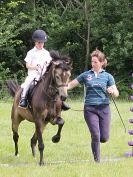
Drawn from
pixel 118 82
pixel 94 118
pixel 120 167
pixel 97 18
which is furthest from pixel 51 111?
pixel 97 18

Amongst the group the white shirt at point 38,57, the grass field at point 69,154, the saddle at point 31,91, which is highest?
the white shirt at point 38,57

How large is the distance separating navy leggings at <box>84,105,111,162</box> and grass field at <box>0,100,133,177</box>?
0.37 m

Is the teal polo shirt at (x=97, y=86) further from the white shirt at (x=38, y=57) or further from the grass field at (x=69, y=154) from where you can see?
the white shirt at (x=38, y=57)

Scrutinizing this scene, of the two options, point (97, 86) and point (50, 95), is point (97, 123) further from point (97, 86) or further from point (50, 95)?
point (50, 95)

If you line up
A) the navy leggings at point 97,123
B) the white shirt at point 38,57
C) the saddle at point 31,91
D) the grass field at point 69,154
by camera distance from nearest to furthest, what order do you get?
the grass field at point 69,154
the navy leggings at point 97,123
the saddle at point 31,91
the white shirt at point 38,57

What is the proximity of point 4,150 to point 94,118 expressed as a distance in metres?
3.56

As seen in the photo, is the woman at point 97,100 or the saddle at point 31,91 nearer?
the woman at point 97,100

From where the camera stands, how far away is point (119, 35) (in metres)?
37.1

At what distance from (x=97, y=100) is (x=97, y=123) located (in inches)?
17.6

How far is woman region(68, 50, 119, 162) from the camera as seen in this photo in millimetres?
9922

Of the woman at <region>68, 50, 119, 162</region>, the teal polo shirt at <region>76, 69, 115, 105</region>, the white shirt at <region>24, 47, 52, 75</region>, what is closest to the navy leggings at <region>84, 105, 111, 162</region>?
the woman at <region>68, 50, 119, 162</region>

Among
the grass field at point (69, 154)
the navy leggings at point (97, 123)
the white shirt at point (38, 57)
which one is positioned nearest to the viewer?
the grass field at point (69, 154)

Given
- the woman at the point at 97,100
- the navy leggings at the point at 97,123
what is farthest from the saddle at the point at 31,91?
the navy leggings at the point at 97,123

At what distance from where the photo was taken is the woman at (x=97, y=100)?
9922 millimetres
